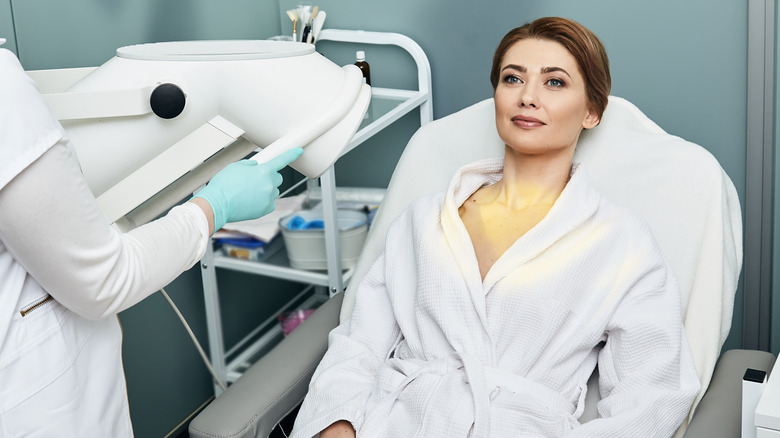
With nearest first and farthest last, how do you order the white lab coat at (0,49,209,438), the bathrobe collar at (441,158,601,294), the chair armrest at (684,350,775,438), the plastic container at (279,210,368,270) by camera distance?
1. the white lab coat at (0,49,209,438)
2. the chair armrest at (684,350,775,438)
3. the bathrobe collar at (441,158,601,294)
4. the plastic container at (279,210,368,270)

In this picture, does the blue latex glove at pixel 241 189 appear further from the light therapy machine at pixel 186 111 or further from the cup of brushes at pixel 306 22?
the cup of brushes at pixel 306 22

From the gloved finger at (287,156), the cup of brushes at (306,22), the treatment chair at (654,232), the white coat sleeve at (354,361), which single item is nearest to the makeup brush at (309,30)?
the cup of brushes at (306,22)

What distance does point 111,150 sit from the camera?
1.01 metres

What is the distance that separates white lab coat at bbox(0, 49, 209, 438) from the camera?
0.82m

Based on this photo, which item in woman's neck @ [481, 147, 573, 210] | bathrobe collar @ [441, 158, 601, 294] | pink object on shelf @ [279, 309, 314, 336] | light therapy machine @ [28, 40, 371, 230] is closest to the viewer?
light therapy machine @ [28, 40, 371, 230]

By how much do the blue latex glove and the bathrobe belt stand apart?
0.38 metres

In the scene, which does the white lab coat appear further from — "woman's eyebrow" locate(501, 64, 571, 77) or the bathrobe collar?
"woman's eyebrow" locate(501, 64, 571, 77)

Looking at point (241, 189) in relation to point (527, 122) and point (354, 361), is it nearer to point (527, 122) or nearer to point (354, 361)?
point (354, 361)

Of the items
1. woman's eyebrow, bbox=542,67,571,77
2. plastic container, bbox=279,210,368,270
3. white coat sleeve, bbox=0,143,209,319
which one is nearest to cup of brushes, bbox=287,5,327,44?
plastic container, bbox=279,210,368,270

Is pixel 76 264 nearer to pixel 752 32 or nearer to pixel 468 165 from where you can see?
pixel 468 165

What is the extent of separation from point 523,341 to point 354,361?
0.29 m

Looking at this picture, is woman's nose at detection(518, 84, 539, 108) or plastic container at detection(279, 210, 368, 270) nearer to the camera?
woman's nose at detection(518, 84, 539, 108)

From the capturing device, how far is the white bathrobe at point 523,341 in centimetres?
121

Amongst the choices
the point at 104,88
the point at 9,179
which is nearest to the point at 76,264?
the point at 9,179
